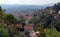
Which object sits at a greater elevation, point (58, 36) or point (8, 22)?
point (58, 36)

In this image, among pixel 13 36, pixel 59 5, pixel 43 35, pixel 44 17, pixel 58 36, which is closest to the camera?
pixel 58 36

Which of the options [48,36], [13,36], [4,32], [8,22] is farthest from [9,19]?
[48,36]

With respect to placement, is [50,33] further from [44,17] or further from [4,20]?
[44,17]

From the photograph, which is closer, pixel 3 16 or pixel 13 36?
pixel 13 36

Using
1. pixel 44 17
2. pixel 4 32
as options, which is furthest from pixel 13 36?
pixel 44 17

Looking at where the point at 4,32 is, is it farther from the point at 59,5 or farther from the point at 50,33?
the point at 59,5

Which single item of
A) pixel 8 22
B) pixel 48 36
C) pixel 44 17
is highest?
pixel 48 36

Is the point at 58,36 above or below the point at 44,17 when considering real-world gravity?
above

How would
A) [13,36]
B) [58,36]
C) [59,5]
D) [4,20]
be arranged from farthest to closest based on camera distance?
[59,5] → [4,20] → [13,36] → [58,36]

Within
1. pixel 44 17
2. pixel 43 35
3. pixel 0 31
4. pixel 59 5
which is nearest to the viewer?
pixel 43 35
